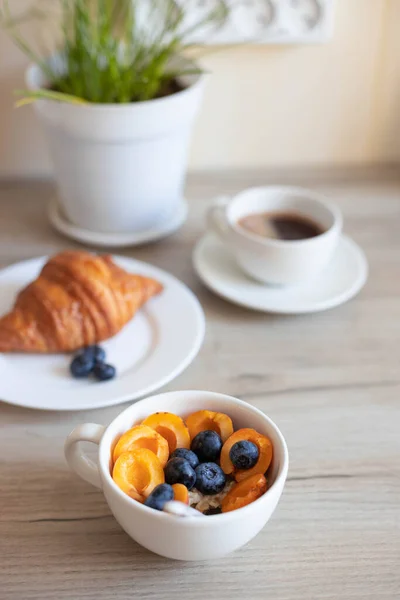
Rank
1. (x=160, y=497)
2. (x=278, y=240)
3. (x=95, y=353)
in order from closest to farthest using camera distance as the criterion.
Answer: (x=160, y=497) → (x=95, y=353) → (x=278, y=240)

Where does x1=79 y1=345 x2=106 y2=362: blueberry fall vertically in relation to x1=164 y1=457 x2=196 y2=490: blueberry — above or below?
below

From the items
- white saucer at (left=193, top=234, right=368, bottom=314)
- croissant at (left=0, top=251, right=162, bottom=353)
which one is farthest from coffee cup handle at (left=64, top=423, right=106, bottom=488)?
white saucer at (left=193, top=234, right=368, bottom=314)

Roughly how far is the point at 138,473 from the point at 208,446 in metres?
0.06

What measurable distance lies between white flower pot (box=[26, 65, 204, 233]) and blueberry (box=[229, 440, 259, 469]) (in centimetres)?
47

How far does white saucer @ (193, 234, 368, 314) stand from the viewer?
90cm

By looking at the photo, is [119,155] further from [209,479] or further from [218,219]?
[209,479]

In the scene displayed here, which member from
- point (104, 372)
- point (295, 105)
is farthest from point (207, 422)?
point (295, 105)

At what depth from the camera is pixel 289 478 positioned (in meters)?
0.69

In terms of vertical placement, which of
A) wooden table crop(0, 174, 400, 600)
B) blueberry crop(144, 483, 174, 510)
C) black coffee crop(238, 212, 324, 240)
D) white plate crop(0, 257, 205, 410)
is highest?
blueberry crop(144, 483, 174, 510)

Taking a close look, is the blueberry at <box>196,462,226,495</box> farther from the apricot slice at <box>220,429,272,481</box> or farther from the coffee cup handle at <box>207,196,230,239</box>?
the coffee cup handle at <box>207,196,230,239</box>

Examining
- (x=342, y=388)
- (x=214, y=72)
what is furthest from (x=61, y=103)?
(x=342, y=388)

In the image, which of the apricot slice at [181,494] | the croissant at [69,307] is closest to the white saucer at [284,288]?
the croissant at [69,307]

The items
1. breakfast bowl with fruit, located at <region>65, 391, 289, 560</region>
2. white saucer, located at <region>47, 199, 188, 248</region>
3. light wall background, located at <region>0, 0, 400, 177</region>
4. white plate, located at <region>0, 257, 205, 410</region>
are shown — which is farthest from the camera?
light wall background, located at <region>0, 0, 400, 177</region>

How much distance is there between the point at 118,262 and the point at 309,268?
0.23m
